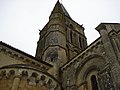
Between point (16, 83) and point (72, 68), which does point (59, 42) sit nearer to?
point (72, 68)

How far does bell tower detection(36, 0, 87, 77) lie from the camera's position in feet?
53.0

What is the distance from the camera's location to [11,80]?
366 inches

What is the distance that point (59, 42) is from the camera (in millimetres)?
17719

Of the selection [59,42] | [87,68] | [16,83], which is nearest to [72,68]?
[87,68]

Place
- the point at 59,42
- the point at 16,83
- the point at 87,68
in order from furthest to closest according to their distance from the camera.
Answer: the point at 59,42, the point at 87,68, the point at 16,83

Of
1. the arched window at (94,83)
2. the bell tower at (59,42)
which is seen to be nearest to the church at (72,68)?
the arched window at (94,83)

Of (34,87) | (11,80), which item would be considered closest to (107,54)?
(34,87)

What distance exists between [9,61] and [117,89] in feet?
22.0

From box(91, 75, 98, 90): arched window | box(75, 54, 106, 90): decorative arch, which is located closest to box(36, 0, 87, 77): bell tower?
box(75, 54, 106, 90): decorative arch

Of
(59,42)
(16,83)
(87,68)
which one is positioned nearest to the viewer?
(16,83)

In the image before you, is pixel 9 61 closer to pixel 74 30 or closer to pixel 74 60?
pixel 74 60

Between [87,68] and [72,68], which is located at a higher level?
[72,68]

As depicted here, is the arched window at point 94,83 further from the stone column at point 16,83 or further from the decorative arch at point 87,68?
the stone column at point 16,83

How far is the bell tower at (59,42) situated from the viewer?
636 inches
